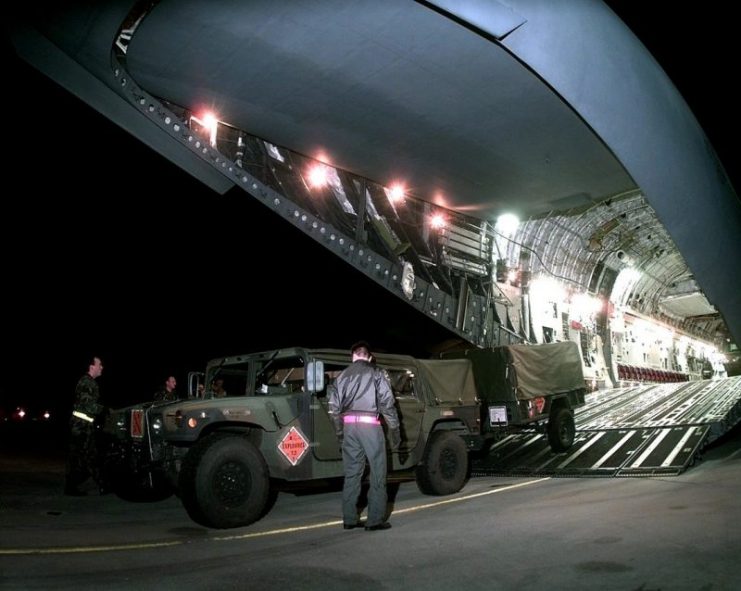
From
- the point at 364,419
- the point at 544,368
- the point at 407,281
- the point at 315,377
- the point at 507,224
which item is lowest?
the point at 364,419

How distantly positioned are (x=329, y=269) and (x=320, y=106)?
4.69 m

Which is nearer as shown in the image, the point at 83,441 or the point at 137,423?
the point at 137,423

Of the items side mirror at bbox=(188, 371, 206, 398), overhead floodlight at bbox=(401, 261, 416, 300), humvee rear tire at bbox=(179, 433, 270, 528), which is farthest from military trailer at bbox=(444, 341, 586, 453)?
overhead floodlight at bbox=(401, 261, 416, 300)

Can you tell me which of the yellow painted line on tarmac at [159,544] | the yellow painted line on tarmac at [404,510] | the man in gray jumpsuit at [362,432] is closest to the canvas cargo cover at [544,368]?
the yellow painted line on tarmac at [404,510]

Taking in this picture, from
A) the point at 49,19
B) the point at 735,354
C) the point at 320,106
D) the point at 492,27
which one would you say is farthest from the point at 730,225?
the point at 735,354

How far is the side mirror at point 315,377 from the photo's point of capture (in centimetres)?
513

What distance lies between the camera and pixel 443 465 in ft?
20.9

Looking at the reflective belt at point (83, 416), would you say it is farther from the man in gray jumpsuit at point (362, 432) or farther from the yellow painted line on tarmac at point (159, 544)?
the man in gray jumpsuit at point (362, 432)

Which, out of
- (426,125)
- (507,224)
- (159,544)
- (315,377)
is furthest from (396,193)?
(159,544)

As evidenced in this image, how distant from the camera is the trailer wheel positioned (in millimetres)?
8672

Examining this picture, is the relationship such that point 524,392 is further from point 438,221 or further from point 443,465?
point 438,221

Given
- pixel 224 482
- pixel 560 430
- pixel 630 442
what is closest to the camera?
pixel 224 482

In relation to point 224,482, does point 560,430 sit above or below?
below

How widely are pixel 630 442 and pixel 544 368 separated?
5.91 feet
